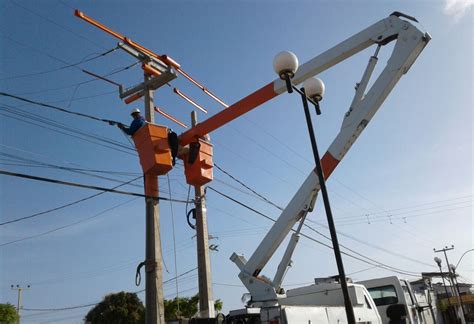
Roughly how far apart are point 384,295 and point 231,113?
237 inches

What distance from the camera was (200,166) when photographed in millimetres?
10133

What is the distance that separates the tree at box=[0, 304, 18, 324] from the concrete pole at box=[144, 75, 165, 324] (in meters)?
36.8

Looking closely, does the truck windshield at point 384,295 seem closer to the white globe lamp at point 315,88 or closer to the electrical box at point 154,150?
the white globe lamp at point 315,88

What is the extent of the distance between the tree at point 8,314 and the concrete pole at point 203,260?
36163 millimetres

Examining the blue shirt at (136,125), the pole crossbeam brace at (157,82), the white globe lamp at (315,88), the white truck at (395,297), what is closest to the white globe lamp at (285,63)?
the white globe lamp at (315,88)

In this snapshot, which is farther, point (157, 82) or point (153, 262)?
point (157, 82)

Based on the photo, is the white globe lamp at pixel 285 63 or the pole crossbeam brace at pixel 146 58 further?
the pole crossbeam brace at pixel 146 58

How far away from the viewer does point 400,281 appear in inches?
405

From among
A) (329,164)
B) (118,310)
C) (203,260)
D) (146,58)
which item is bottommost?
(118,310)

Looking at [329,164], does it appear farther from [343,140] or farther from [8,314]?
[8,314]

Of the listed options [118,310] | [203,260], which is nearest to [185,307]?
[118,310]

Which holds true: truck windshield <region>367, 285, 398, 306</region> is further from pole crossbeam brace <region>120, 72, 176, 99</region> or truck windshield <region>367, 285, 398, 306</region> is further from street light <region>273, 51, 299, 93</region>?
pole crossbeam brace <region>120, 72, 176, 99</region>

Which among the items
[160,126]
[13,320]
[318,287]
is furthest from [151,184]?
[13,320]

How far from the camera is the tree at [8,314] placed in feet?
125
